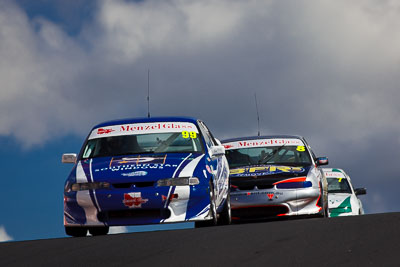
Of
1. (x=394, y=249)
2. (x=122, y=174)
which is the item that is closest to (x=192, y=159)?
(x=122, y=174)

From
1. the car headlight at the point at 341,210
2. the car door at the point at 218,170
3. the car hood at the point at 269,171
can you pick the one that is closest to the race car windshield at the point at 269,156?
the car hood at the point at 269,171

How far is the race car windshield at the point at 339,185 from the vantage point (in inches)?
767

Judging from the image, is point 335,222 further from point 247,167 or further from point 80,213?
point 247,167

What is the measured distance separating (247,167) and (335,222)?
520 centimetres

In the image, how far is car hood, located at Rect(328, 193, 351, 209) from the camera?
1872 cm

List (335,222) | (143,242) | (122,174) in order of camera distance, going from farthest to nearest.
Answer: (122,174)
(335,222)
(143,242)

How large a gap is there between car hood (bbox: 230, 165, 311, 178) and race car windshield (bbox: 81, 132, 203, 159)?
2.38 metres

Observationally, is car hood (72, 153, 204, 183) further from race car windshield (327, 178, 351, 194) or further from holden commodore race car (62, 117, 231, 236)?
race car windshield (327, 178, 351, 194)

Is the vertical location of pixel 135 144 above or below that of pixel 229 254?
above

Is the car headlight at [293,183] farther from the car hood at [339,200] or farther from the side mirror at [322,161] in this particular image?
the car hood at [339,200]

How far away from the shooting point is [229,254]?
664 cm

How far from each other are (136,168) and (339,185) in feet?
34.2

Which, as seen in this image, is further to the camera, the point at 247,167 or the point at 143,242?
the point at 247,167

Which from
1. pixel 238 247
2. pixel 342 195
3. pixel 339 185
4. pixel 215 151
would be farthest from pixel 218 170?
pixel 339 185
